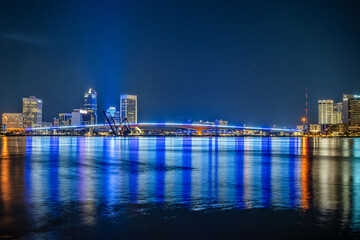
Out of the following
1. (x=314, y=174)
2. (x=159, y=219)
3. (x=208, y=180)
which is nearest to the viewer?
(x=159, y=219)

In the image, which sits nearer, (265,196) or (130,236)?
(130,236)

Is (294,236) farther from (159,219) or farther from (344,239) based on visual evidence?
(159,219)

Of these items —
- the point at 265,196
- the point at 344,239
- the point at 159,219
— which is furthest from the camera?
the point at 265,196

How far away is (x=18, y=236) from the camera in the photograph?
7941 millimetres

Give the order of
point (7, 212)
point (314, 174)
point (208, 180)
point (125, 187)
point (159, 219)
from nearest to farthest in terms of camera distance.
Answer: point (159, 219) < point (7, 212) < point (125, 187) < point (208, 180) < point (314, 174)

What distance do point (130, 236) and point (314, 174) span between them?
14.4m

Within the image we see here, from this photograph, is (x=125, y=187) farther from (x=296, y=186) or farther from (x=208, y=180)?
(x=296, y=186)

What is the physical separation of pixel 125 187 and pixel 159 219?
5838mm

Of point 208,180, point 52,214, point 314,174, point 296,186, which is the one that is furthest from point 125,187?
point 314,174

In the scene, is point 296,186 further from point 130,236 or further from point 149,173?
point 130,236

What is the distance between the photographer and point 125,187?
15039mm

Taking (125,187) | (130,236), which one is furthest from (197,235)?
(125,187)

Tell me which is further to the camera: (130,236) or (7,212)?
(7,212)

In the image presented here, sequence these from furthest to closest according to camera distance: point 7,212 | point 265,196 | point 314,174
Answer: point 314,174, point 265,196, point 7,212
